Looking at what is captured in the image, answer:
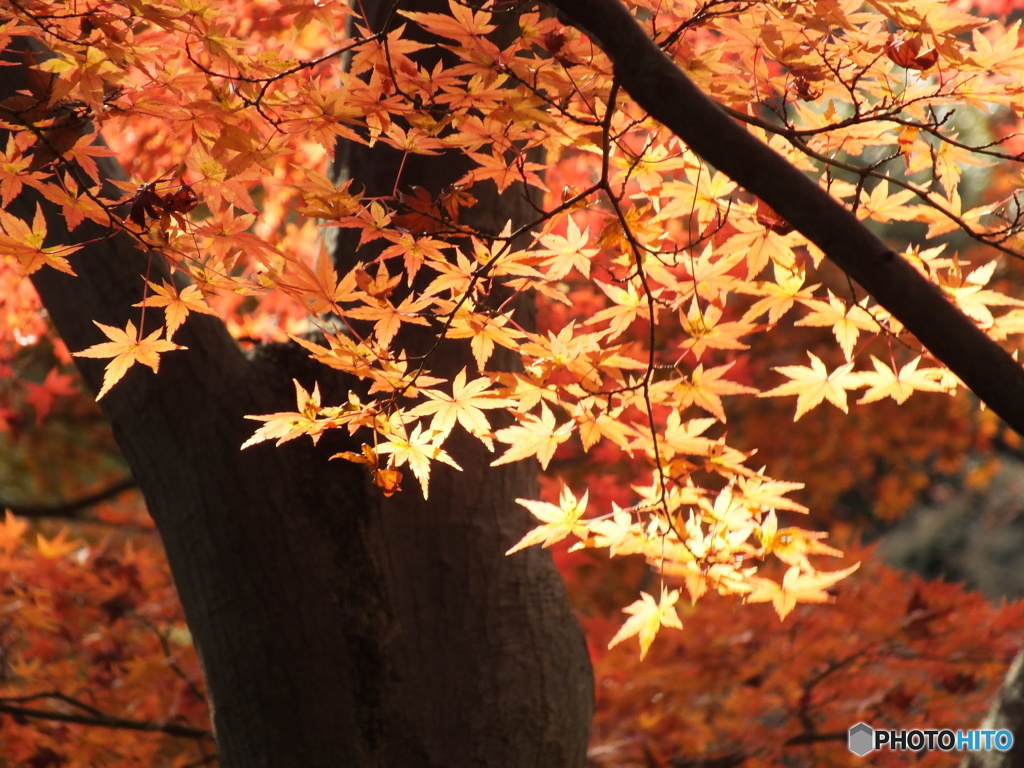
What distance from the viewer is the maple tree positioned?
119 centimetres

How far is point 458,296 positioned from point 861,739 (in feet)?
7.32

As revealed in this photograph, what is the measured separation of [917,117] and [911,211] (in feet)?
0.60

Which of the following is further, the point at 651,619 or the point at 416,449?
the point at 651,619

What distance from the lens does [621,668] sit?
3.00 meters

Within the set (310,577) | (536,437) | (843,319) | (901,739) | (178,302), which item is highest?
(178,302)

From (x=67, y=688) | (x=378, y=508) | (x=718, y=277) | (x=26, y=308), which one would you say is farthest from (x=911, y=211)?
(x=67, y=688)

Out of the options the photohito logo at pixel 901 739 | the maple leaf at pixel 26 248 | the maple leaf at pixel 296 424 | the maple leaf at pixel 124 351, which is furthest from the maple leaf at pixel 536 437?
the photohito logo at pixel 901 739

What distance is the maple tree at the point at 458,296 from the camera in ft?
3.91

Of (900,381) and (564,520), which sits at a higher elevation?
(900,381)

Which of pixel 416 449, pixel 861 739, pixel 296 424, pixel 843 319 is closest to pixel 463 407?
pixel 416 449

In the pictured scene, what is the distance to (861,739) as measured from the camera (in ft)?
8.75

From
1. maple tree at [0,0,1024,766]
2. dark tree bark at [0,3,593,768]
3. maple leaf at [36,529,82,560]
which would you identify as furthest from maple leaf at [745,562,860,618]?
maple leaf at [36,529,82,560]

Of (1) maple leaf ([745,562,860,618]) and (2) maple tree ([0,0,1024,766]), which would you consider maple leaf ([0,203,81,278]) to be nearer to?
(2) maple tree ([0,0,1024,766])

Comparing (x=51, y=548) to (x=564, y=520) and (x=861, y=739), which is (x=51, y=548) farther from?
(x=861, y=739)
